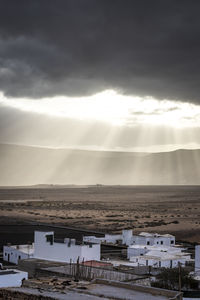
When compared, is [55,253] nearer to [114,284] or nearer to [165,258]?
[165,258]

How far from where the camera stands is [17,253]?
3819cm

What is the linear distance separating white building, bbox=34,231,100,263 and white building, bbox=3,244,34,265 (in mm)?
2008

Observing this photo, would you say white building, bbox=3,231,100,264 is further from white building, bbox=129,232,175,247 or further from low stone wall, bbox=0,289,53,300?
low stone wall, bbox=0,289,53,300

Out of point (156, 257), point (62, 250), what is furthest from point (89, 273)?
point (156, 257)

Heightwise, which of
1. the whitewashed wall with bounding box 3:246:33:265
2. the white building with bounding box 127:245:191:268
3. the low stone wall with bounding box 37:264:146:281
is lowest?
the whitewashed wall with bounding box 3:246:33:265

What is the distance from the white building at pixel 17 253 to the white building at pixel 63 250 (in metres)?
2.01

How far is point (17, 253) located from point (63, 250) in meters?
5.93

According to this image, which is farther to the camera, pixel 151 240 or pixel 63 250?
pixel 151 240

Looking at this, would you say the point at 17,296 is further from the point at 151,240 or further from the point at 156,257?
the point at 151,240

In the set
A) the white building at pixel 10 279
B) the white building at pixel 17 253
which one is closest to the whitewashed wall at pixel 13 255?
the white building at pixel 17 253

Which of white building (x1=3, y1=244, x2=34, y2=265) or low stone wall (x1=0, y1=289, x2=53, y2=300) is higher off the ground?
low stone wall (x1=0, y1=289, x2=53, y2=300)

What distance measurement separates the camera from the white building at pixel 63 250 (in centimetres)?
3294

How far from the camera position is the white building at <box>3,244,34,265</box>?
37.5m

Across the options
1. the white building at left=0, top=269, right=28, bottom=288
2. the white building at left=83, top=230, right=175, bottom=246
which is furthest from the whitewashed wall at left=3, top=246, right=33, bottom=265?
the white building at left=0, top=269, right=28, bottom=288
